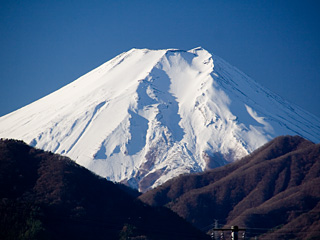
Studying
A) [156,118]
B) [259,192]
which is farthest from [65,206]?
[156,118]

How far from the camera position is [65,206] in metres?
61.8

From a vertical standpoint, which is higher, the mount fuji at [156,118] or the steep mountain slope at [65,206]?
the mount fuji at [156,118]

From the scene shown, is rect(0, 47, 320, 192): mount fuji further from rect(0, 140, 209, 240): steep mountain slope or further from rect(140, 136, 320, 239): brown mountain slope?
rect(0, 140, 209, 240): steep mountain slope

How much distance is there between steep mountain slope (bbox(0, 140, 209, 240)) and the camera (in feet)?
184

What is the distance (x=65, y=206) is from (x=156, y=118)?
287 feet

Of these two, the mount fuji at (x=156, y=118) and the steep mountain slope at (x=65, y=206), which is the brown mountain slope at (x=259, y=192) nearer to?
the steep mountain slope at (x=65, y=206)

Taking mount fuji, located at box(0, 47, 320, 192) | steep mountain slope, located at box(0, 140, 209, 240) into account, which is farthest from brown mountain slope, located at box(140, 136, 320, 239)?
mount fuji, located at box(0, 47, 320, 192)

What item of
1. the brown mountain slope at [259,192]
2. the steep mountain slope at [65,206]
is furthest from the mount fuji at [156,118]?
the steep mountain slope at [65,206]

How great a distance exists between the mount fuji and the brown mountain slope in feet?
85.2

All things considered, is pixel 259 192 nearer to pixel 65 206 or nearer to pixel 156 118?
pixel 65 206

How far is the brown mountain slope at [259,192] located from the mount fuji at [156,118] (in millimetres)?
25973

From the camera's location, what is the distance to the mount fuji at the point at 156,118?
135750 millimetres

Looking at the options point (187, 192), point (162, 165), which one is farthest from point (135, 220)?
point (162, 165)

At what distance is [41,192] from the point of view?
210 ft
